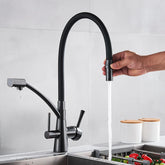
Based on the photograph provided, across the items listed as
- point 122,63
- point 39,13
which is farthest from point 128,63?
point 39,13

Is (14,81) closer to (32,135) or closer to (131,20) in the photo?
(32,135)

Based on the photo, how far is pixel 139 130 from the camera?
1.78m

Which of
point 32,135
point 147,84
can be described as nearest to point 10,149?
point 32,135

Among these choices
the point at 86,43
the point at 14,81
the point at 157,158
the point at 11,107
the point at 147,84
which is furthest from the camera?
the point at 147,84

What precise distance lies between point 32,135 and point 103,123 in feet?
1.35

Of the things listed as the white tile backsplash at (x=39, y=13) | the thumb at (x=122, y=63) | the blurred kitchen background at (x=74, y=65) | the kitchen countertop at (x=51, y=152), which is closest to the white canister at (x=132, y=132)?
the kitchen countertop at (x=51, y=152)

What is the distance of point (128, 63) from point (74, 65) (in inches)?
17.8

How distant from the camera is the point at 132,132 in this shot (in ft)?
5.77

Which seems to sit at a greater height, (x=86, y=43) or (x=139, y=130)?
(x=86, y=43)

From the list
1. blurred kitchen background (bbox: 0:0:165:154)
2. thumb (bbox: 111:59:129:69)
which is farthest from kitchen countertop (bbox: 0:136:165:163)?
thumb (bbox: 111:59:129:69)

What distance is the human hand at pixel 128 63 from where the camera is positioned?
1.49 metres

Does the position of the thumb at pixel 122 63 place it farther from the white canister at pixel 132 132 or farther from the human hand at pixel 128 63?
the white canister at pixel 132 132

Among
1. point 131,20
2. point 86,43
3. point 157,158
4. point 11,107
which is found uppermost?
point 131,20

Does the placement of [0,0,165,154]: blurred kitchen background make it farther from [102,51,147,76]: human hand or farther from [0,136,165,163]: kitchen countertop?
[102,51,147,76]: human hand
